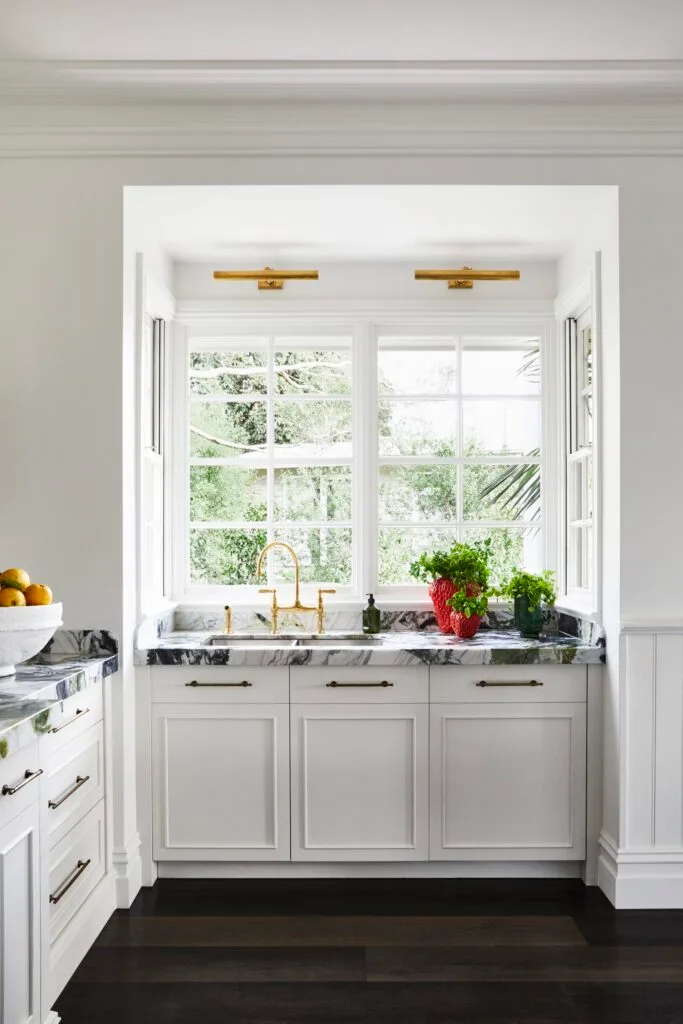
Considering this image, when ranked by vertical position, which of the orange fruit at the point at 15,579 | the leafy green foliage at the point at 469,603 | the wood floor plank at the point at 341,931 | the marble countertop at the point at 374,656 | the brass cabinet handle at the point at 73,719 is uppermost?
the orange fruit at the point at 15,579

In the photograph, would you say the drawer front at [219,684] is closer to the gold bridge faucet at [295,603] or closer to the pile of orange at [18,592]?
the gold bridge faucet at [295,603]

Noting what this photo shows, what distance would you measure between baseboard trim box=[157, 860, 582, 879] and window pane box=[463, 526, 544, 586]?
1.22 m

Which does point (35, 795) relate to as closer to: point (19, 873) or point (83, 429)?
point (19, 873)

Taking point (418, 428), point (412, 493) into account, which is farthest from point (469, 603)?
point (418, 428)

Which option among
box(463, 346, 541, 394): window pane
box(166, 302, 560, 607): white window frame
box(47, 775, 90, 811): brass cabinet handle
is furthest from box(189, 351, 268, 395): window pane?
box(47, 775, 90, 811): brass cabinet handle

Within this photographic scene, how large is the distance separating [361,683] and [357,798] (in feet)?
1.37

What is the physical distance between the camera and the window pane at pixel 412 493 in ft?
12.4

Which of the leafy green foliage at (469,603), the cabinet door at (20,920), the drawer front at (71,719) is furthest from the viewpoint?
the leafy green foliage at (469,603)

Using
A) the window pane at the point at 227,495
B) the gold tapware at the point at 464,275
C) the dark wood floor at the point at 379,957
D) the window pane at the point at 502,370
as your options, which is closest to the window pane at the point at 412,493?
the window pane at the point at 502,370

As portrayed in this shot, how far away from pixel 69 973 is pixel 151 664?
1005 mm

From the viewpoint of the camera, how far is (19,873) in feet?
6.38

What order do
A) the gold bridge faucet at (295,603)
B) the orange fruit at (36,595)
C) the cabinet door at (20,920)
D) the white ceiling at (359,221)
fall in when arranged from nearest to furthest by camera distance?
the cabinet door at (20,920)
the orange fruit at (36,595)
the white ceiling at (359,221)
the gold bridge faucet at (295,603)

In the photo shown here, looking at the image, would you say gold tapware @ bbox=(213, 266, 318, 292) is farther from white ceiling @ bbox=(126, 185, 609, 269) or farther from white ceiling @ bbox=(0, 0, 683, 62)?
white ceiling @ bbox=(0, 0, 683, 62)

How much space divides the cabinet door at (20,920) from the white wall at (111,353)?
0.84 m
